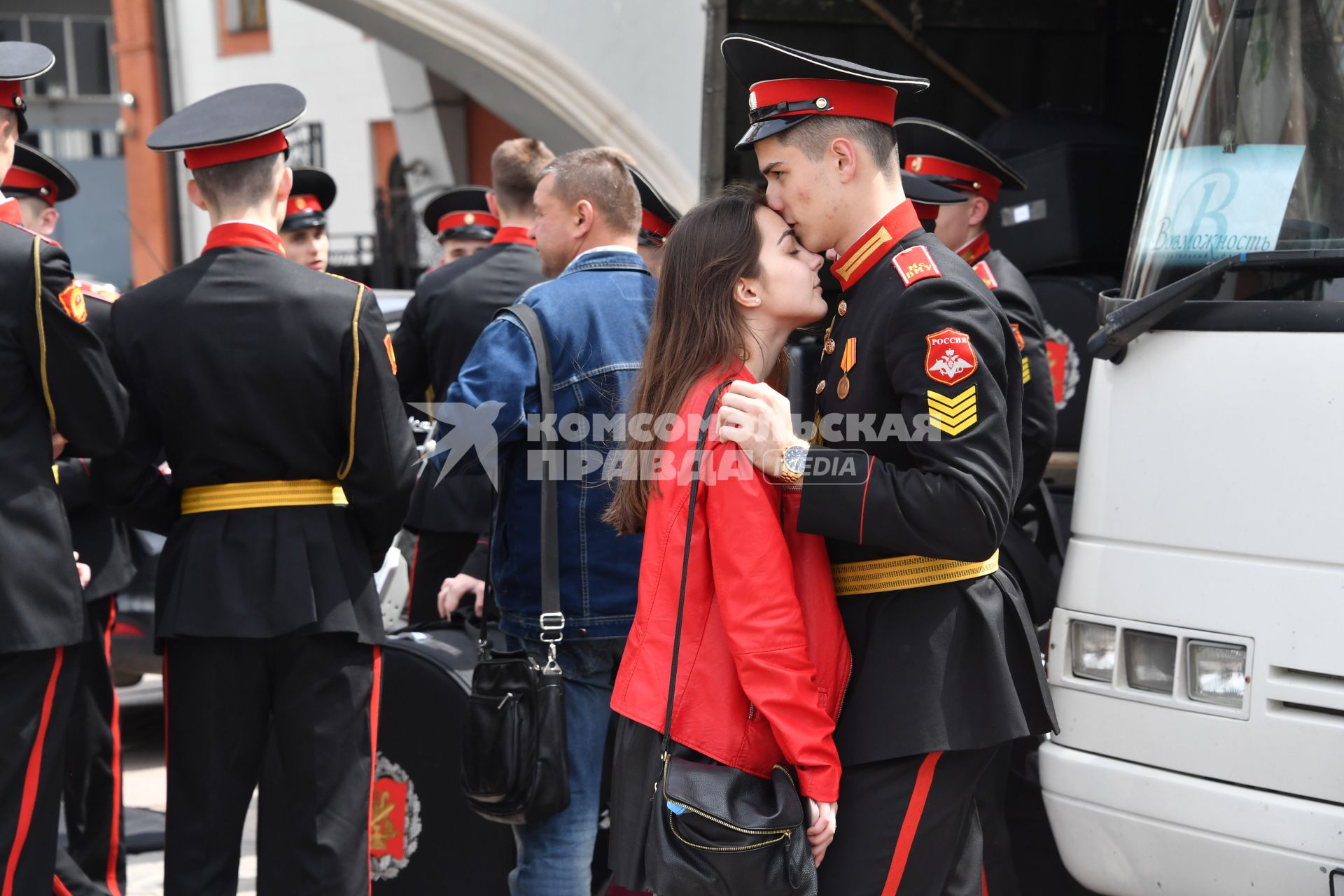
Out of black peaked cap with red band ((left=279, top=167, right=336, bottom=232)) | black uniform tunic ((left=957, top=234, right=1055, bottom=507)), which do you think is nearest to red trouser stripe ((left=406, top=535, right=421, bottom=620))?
black peaked cap with red band ((left=279, top=167, right=336, bottom=232))

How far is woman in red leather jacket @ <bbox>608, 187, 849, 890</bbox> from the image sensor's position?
7.16ft

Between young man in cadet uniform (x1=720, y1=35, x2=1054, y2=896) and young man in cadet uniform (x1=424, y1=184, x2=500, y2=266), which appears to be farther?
young man in cadet uniform (x1=424, y1=184, x2=500, y2=266)

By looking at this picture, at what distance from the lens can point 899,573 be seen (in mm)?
2309

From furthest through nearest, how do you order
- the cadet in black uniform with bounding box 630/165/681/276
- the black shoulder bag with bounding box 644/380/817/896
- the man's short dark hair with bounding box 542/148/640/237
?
the cadet in black uniform with bounding box 630/165/681/276, the man's short dark hair with bounding box 542/148/640/237, the black shoulder bag with bounding box 644/380/817/896

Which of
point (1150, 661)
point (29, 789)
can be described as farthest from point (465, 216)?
point (1150, 661)

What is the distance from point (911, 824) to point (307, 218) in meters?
3.99

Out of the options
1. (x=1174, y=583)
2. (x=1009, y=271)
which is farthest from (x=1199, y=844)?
(x=1009, y=271)

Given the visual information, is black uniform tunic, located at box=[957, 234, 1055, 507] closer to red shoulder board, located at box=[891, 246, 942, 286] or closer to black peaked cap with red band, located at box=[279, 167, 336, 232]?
red shoulder board, located at box=[891, 246, 942, 286]

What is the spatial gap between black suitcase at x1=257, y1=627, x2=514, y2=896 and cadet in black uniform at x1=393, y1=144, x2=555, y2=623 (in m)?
0.76

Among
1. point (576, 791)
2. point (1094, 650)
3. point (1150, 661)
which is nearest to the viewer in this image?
point (1150, 661)

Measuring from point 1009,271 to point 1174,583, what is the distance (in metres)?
1.37

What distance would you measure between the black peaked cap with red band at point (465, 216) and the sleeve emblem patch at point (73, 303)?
3.37 m

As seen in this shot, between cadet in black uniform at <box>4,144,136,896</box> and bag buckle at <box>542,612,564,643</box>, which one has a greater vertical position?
bag buckle at <box>542,612,564,643</box>

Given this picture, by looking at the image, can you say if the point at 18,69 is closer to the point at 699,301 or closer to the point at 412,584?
the point at 699,301
